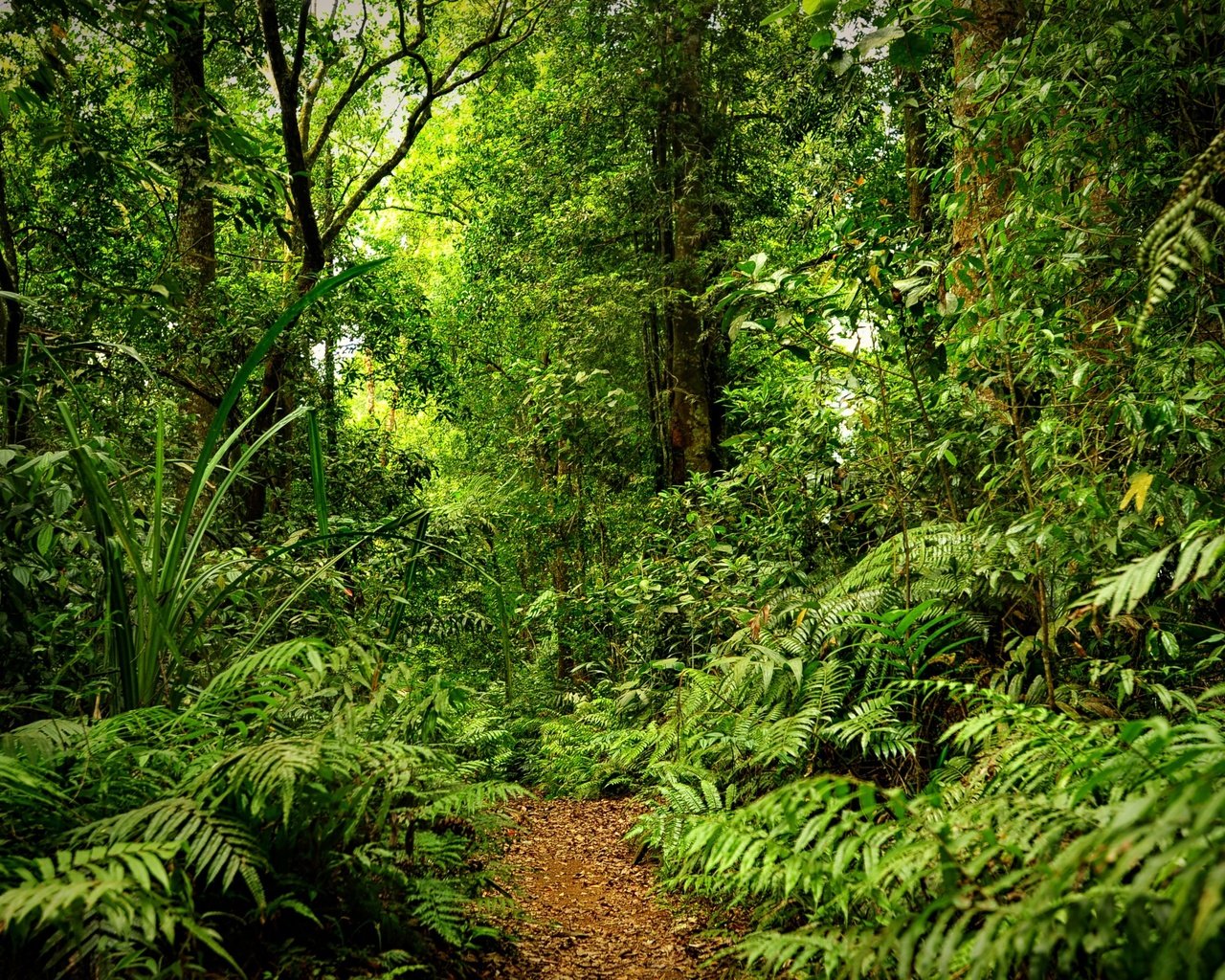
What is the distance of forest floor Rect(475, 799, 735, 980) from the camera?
2.72 m

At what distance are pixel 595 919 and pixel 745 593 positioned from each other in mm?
2834

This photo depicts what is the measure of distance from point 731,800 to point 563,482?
5828 millimetres

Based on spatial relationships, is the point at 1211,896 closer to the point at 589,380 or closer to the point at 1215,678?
the point at 1215,678

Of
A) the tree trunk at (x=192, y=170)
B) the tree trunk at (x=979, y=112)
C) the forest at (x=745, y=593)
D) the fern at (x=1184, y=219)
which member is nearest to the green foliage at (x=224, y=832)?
the forest at (x=745, y=593)

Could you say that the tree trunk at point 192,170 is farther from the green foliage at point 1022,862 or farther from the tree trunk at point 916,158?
the tree trunk at point 916,158

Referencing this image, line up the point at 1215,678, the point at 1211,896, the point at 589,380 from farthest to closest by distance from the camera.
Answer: the point at 589,380 < the point at 1215,678 < the point at 1211,896

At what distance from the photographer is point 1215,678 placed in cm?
313

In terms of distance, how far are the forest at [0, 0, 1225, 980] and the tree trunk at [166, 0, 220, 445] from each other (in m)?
0.06

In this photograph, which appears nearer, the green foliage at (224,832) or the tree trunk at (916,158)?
the green foliage at (224,832)

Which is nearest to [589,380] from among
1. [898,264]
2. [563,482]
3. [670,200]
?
[563,482]

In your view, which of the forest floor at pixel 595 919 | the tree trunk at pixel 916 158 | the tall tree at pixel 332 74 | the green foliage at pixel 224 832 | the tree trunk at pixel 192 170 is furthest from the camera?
the tree trunk at pixel 916 158

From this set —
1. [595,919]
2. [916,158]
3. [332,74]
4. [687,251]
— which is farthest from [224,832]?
[332,74]

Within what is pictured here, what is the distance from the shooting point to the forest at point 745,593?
5.81 feet

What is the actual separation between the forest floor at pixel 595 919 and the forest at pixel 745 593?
0.04 metres
